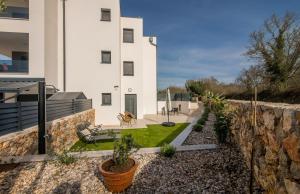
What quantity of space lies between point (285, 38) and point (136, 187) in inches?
913

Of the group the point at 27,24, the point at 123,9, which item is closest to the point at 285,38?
the point at 123,9

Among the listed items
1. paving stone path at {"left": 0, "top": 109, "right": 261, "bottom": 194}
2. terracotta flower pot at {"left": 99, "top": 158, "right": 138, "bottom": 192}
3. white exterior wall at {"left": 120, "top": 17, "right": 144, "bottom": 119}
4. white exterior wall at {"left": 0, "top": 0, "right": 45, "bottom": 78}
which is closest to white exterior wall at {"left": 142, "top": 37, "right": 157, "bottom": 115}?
white exterior wall at {"left": 120, "top": 17, "right": 144, "bottom": 119}

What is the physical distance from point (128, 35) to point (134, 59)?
7.15ft

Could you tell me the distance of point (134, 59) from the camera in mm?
18156

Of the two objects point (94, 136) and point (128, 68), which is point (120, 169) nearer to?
point (94, 136)

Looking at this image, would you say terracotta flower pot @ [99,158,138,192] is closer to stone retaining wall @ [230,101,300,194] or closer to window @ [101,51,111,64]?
stone retaining wall @ [230,101,300,194]

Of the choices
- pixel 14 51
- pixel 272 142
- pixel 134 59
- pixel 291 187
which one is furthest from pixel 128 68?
pixel 291 187

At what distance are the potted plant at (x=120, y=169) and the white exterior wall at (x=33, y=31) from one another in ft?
37.3

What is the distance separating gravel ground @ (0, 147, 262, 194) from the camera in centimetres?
467

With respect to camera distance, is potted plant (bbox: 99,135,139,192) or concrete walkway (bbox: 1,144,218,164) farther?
concrete walkway (bbox: 1,144,218,164)

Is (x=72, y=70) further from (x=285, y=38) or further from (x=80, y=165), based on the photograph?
(x=285, y=38)

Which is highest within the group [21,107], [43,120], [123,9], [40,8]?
[123,9]

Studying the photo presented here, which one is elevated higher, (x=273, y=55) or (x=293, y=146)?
(x=273, y=55)

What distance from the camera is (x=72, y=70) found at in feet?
49.2
